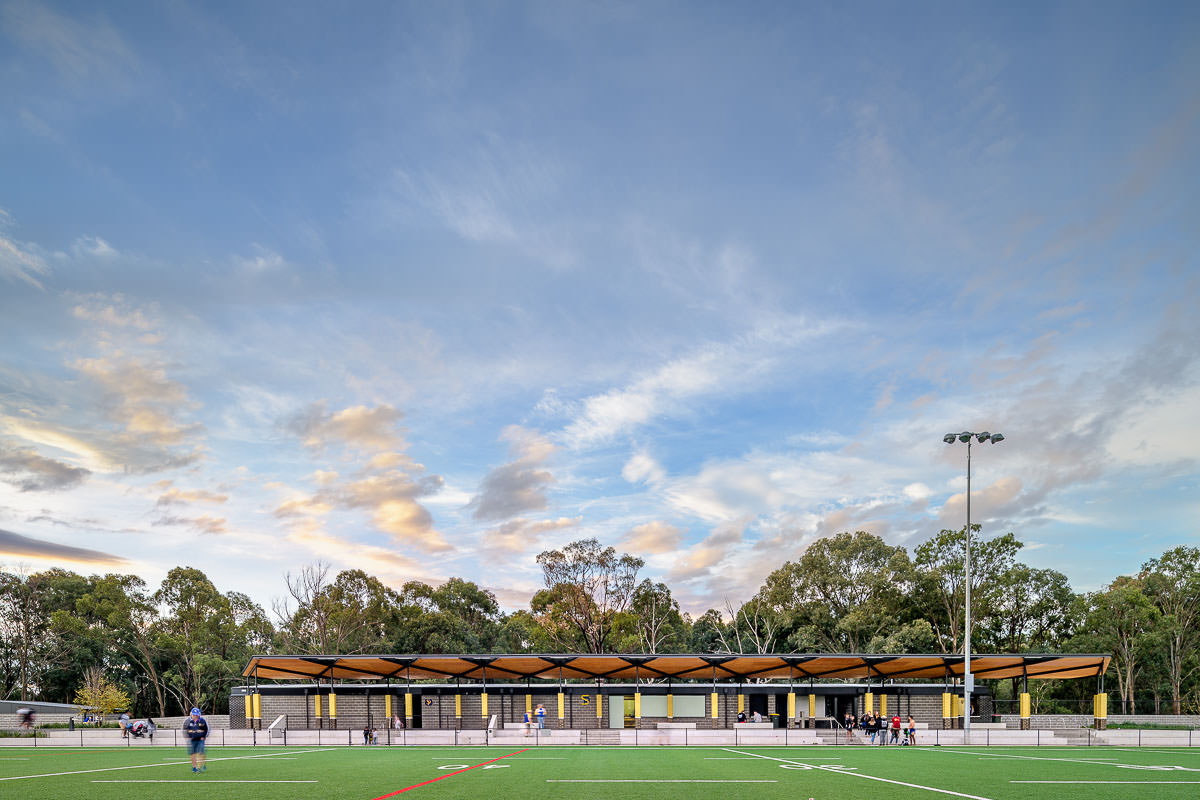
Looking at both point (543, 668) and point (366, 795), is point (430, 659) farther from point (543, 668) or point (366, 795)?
point (366, 795)

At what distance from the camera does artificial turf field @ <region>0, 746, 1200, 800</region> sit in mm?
13434

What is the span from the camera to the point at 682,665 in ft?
147

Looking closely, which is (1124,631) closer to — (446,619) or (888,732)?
(888,732)

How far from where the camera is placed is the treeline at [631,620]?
64.2m

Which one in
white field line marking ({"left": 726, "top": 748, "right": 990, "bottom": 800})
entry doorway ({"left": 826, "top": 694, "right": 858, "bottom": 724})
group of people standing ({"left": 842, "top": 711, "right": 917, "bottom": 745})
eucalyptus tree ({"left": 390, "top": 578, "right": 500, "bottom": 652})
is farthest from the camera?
eucalyptus tree ({"left": 390, "top": 578, "right": 500, "bottom": 652})

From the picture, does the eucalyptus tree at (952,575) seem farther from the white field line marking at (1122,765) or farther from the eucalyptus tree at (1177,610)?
the white field line marking at (1122,765)

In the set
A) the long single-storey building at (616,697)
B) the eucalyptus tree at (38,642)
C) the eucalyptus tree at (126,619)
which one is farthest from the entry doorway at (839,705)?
the eucalyptus tree at (38,642)

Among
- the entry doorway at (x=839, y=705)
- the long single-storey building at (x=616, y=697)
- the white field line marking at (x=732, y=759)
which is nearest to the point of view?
the white field line marking at (x=732, y=759)

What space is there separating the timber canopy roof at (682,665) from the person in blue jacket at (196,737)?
24.4 meters

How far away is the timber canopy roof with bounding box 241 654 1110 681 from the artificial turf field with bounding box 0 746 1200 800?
19567 millimetres

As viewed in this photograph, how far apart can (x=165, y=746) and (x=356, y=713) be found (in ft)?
50.3

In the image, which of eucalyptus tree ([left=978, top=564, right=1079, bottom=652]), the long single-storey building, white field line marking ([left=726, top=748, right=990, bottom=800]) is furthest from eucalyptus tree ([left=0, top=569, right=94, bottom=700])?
eucalyptus tree ([left=978, top=564, right=1079, bottom=652])

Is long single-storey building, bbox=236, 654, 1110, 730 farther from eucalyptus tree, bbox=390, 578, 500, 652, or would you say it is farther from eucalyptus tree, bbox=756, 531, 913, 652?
eucalyptus tree, bbox=390, 578, 500, 652

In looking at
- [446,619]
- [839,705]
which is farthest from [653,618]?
[839,705]
